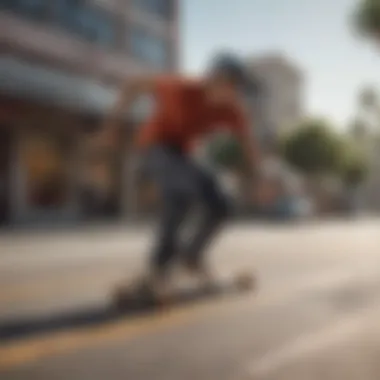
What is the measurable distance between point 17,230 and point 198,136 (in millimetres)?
10216

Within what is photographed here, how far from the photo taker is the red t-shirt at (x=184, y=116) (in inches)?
220

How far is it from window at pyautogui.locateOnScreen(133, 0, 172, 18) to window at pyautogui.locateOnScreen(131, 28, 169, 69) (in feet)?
3.53

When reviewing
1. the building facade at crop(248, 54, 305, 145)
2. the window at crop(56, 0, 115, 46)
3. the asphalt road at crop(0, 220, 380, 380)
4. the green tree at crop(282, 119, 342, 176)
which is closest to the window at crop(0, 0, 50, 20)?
the window at crop(56, 0, 115, 46)

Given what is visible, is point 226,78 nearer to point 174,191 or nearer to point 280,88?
point 280,88

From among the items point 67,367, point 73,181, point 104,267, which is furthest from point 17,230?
point 67,367

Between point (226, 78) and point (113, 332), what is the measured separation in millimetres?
1641

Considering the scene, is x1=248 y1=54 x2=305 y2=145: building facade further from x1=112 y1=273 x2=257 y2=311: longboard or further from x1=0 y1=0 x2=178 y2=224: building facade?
x1=112 y1=273 x2=257 y2=311: longboard

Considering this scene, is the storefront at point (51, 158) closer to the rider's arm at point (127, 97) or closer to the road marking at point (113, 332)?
the rider's arm at point (127, 97)

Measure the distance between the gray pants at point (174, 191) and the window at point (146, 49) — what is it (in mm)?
2221

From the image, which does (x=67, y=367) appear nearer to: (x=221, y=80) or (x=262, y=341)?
(x=262, y=341)

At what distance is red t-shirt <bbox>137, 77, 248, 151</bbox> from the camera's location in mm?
5578

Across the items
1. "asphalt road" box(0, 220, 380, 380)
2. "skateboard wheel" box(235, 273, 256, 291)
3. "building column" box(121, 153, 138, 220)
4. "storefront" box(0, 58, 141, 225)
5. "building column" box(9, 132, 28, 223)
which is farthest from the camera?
"building column" box(9, 132, 28, 223)

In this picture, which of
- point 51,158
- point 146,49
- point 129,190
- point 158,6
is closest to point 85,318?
point 158,6

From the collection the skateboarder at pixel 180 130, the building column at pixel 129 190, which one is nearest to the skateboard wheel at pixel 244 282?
the skateboarder at pixel 180 130
